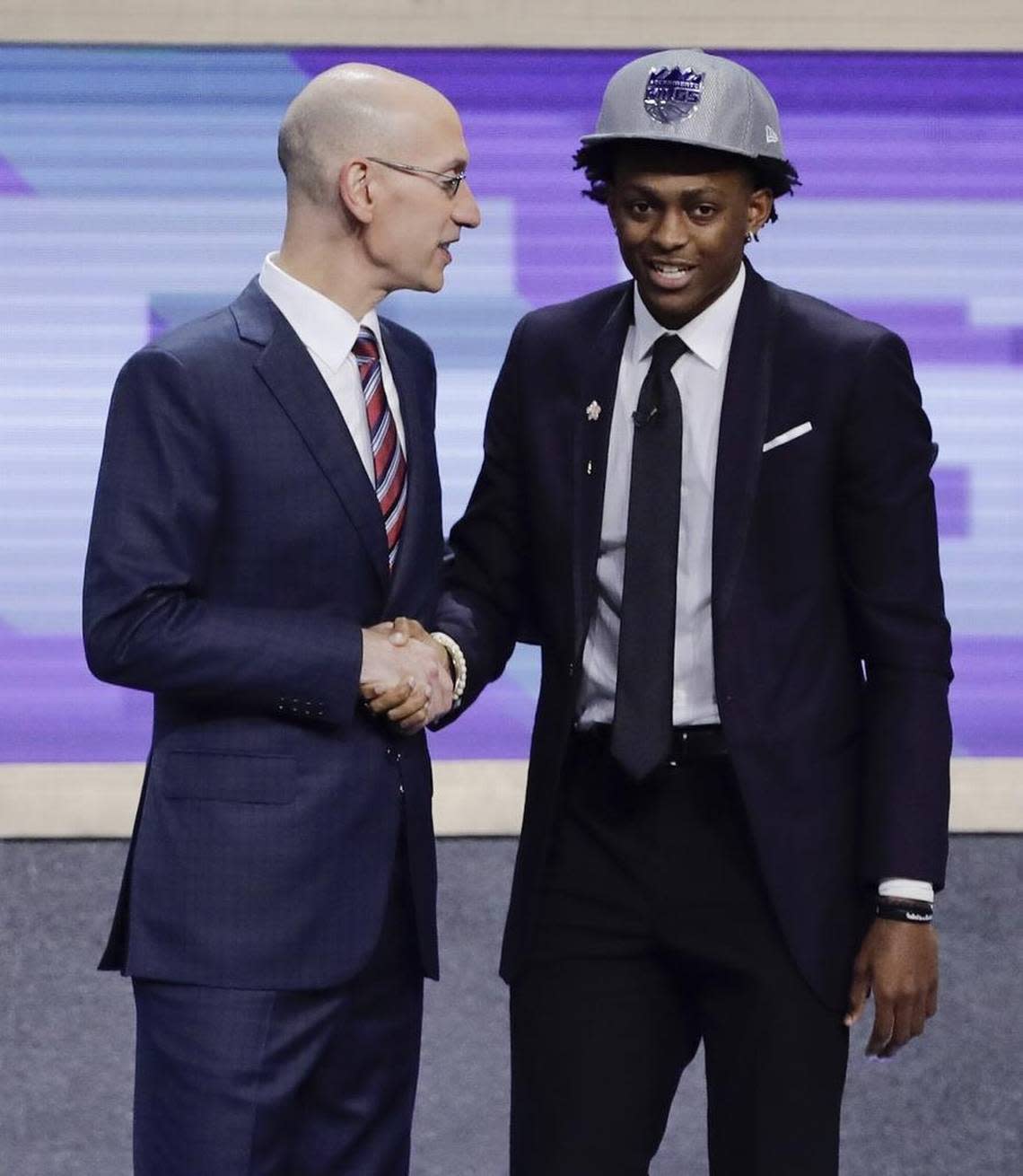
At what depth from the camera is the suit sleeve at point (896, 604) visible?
264 cm

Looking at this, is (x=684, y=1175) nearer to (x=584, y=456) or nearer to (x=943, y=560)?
(x=584, y=456)

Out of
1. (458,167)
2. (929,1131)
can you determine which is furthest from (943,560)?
(458,167)

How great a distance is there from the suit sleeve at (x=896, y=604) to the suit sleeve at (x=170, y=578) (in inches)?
26.4


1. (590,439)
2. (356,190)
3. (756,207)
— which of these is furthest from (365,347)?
(756,207)

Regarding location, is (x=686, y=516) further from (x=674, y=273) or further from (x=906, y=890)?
(x=906, y=890)

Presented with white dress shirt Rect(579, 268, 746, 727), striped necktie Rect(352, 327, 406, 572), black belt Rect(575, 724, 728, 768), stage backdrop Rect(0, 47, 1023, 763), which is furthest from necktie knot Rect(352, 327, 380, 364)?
stage backdrop Rect(0, 47, 1023, 763)

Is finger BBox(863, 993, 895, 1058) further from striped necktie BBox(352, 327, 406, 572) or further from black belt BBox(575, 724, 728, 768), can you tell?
striped necktie BBox(352, 327, 406, 572)

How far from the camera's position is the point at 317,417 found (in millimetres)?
2725

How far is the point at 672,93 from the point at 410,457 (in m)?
0.60

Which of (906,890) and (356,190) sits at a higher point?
(356,190)

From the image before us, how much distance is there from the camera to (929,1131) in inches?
179

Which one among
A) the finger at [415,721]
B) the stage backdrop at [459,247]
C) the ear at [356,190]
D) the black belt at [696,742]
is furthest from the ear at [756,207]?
the stage backdrop at [459,247]

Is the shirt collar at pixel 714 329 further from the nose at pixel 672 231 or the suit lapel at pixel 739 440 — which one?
the nose at pixel 672 231

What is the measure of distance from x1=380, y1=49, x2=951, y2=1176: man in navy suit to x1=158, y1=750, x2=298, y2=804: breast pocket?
0.34 m
